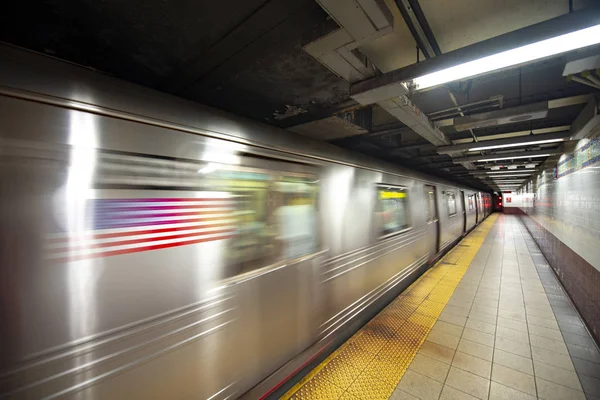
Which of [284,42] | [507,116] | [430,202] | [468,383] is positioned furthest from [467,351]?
[430,202]

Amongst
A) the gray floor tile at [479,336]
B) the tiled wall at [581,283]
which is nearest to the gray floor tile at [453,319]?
the gray floor tile at [479,336]

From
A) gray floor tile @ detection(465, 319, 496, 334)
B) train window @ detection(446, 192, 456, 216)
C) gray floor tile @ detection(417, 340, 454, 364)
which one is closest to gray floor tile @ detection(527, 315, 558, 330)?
gray floor tile @ detection(465, 319, 496, 334)

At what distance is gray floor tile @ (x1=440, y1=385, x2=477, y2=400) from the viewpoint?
2197 millimetres

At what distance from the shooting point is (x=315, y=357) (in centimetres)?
262

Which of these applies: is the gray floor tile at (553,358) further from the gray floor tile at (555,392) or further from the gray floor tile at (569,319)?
the gray floor tile at (569,319)

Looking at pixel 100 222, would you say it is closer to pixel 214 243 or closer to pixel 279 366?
pixel 214 243

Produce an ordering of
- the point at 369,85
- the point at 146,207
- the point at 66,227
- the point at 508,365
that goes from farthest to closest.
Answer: the point at 508,365 → the point at 369,85 → the point at 146,207 → the point at 66,227

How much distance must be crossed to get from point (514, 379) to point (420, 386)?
958 mm

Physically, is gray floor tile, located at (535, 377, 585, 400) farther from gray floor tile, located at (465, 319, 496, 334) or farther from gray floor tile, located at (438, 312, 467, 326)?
gray floor tile, located at (438, 312, 467, 326)

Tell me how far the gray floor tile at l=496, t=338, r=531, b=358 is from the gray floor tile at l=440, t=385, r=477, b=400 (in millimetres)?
1089

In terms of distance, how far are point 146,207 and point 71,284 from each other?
477 mm

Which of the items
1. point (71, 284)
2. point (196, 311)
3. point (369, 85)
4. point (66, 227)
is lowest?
point (196, 311)

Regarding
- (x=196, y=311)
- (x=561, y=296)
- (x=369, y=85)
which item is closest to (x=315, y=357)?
(x=196, y=311)

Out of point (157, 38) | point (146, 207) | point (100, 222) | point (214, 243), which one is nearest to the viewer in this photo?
point (100, 222)
